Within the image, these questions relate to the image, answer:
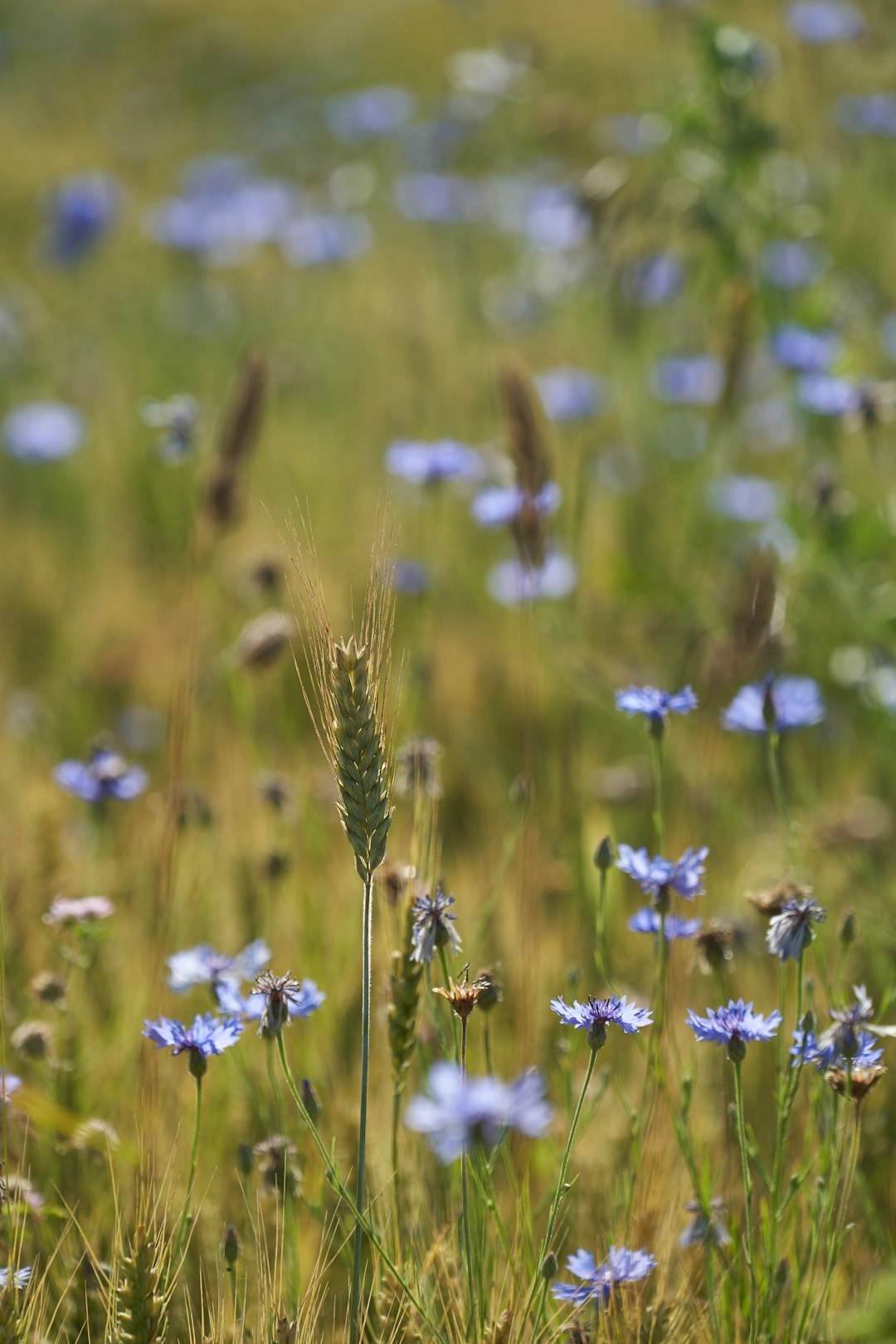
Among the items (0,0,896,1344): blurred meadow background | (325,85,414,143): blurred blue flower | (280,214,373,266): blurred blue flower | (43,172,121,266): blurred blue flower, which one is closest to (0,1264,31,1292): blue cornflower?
(0,0,896,1344): blurred meadow background

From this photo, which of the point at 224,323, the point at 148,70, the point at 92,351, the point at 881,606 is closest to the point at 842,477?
the point at 881,606

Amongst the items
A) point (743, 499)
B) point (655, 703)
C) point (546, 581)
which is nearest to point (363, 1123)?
point (655, 703)

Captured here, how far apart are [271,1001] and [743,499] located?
2.49 m

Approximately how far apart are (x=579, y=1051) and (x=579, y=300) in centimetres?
318

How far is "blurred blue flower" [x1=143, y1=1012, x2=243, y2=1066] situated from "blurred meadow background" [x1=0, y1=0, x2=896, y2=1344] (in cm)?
11

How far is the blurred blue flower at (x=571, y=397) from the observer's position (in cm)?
361

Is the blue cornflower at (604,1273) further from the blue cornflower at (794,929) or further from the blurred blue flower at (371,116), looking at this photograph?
the blurred blue flower at (371,116)

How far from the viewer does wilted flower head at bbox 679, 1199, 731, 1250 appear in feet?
4.24

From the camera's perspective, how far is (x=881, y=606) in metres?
2.54

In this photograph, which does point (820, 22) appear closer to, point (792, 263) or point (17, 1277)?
point (792, 263)

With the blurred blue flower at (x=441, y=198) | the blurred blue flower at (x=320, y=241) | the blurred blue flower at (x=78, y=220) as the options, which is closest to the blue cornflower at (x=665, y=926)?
the blurred blue flower at (x=441, y=198)

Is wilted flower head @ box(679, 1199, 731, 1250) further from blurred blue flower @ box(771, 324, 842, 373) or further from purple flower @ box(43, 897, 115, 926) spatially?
blurred blue flower @ box(771, 324, 842, 373)

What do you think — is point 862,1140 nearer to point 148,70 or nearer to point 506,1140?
point 506,1140

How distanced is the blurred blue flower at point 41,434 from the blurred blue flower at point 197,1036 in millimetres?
3003
